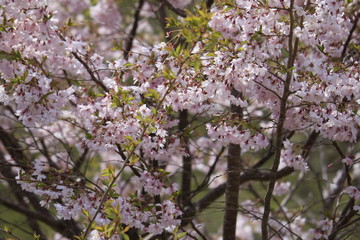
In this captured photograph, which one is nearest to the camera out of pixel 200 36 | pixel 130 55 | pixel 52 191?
pixel 200 36

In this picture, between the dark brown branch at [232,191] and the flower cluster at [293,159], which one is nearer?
the flower cluster at [293,159]

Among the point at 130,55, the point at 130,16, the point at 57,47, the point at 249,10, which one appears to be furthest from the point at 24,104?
the point at 130,16

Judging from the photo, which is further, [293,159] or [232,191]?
[232,191]

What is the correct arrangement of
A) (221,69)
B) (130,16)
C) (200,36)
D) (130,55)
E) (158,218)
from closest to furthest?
(200,36), (221,69), (158,218), (130,55), (130,16)

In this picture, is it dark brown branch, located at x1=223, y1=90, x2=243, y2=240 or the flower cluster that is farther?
dark brown branch, located at x1=223, y1=90, x2=243, y2=240

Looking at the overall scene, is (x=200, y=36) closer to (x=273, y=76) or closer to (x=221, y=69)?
(x=221, y=69)

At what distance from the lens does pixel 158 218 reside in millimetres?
3254

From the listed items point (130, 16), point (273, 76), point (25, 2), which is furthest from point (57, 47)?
point (130, 16)

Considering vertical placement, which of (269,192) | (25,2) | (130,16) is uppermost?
(130,16)

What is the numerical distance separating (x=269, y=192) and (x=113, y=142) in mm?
923

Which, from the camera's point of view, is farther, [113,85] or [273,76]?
[113,85]

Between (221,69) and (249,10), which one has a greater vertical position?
(249,10)

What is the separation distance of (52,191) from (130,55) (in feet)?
3.37

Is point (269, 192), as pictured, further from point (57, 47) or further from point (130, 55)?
point (57, 47)
